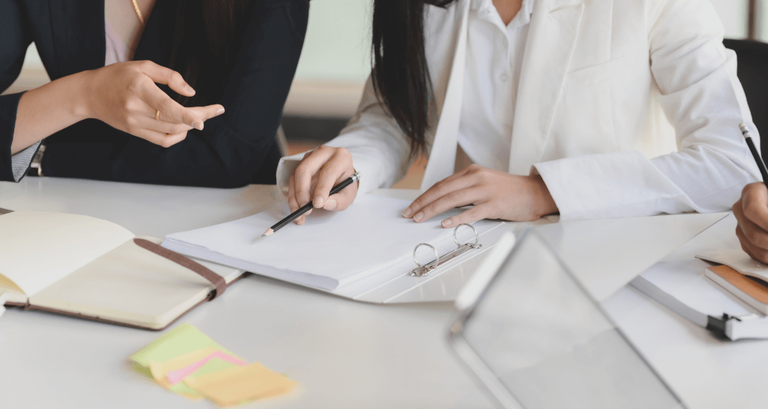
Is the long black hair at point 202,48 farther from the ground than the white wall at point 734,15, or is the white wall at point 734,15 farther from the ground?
the long black hair at point 202,48

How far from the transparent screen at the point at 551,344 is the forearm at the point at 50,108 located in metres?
0.86

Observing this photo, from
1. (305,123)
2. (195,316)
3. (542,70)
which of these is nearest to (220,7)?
(542,70)

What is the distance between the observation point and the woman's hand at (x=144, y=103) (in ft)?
2.51

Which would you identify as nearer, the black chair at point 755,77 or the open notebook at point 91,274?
the open notebook at point 91,274

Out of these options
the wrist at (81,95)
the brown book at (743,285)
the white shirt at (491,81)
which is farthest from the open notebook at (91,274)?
the white shirt at (491,81)

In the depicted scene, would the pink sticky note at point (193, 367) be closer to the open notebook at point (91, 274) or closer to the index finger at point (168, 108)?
the open notebook at point (91, 274)

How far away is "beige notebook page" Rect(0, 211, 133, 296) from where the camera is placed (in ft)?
1.83

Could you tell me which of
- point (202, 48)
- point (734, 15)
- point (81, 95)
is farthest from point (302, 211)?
point (734, 15)

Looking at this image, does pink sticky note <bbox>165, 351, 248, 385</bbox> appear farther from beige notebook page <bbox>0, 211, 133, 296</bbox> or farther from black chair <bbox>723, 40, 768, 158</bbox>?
black chair <bbox>723, 40, 768, 158</bbox>

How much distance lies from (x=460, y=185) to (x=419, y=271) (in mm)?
262

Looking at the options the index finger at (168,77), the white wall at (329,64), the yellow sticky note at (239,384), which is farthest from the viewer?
the white wall at (329,64)

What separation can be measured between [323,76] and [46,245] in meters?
3.43

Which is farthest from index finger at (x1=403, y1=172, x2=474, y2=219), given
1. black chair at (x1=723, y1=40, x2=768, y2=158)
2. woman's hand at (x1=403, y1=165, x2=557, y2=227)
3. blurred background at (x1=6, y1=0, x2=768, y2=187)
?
blurred background at (x1=6, y1=0, x2=768, y2=187)

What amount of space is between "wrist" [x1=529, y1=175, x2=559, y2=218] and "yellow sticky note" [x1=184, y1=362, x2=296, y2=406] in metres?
0.54
